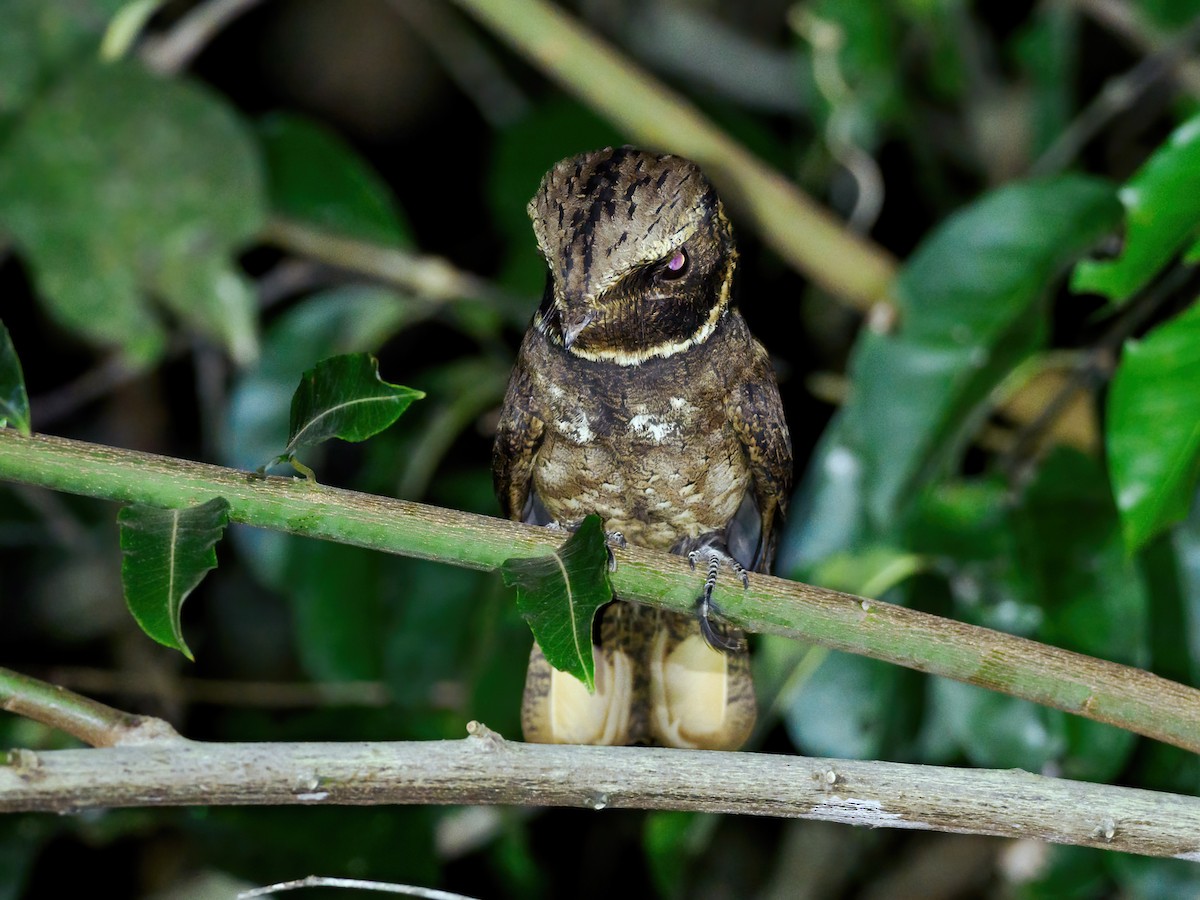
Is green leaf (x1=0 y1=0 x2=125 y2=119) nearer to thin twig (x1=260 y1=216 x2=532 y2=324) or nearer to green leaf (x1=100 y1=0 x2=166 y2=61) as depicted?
green leaf (x1=100 y1=0 x2=166 y2=61)

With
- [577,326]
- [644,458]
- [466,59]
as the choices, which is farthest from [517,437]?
[466,59]

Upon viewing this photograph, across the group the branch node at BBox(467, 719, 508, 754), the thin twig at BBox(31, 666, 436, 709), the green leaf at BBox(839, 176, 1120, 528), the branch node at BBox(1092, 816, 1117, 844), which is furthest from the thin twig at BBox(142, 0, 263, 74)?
the branch node at BBox(1092, 816, 1117, 844)

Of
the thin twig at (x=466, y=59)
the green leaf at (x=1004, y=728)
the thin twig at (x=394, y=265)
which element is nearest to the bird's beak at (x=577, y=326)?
the green leaf at (x=1004, y=728)

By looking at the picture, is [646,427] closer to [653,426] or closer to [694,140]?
[653,426]

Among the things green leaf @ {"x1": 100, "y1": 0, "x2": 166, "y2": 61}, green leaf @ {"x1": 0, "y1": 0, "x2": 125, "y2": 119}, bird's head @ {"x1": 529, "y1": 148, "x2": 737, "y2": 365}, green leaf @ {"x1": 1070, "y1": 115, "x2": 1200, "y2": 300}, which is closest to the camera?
bird's head @ {"x1": 529, "y1": 148, "x2": 737, "y2": 365}

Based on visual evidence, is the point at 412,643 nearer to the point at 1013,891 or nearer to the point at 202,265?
the point at 202,265
